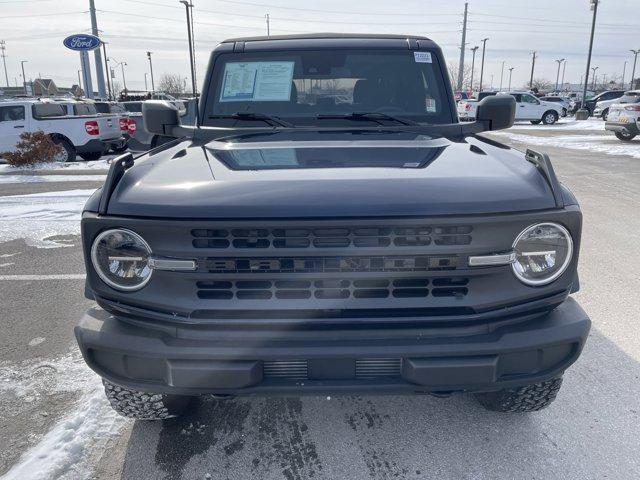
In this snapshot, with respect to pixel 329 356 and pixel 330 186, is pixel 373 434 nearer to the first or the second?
pixel 329 356

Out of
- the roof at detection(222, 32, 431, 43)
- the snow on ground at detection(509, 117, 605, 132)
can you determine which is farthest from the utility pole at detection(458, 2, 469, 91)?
the roof at detection(222, 32, 431, 43)

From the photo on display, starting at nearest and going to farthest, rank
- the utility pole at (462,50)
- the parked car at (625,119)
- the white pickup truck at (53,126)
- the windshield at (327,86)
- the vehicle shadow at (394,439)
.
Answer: the vehicle shadow at (394,439)
the windshield at (327,86)
the white pickup truck at (53,126)
the parked car at (625,119)
the utility pole at (462,50)

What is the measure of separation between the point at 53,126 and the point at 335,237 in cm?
1348

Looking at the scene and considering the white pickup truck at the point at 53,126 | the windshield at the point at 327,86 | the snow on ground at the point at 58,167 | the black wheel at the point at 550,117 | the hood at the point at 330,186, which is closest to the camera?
the hood at the point at 330,186

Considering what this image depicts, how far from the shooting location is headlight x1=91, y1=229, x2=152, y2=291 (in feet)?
6.71

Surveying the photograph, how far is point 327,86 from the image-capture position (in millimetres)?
3377

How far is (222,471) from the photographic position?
2391 millimetres

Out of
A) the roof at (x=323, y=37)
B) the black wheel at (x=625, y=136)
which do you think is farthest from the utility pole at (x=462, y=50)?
the roof at (x=323, y=37)

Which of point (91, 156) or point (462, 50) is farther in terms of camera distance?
point (462, 50)

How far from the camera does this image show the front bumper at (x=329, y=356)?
1951mm

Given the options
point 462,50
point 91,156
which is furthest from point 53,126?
point 462,50

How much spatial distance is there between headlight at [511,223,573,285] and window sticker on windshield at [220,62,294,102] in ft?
6.14

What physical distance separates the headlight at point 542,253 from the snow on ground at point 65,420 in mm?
2072

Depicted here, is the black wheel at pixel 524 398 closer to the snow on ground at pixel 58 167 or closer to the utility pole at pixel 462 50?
the snow on ground at pixel 58 167
